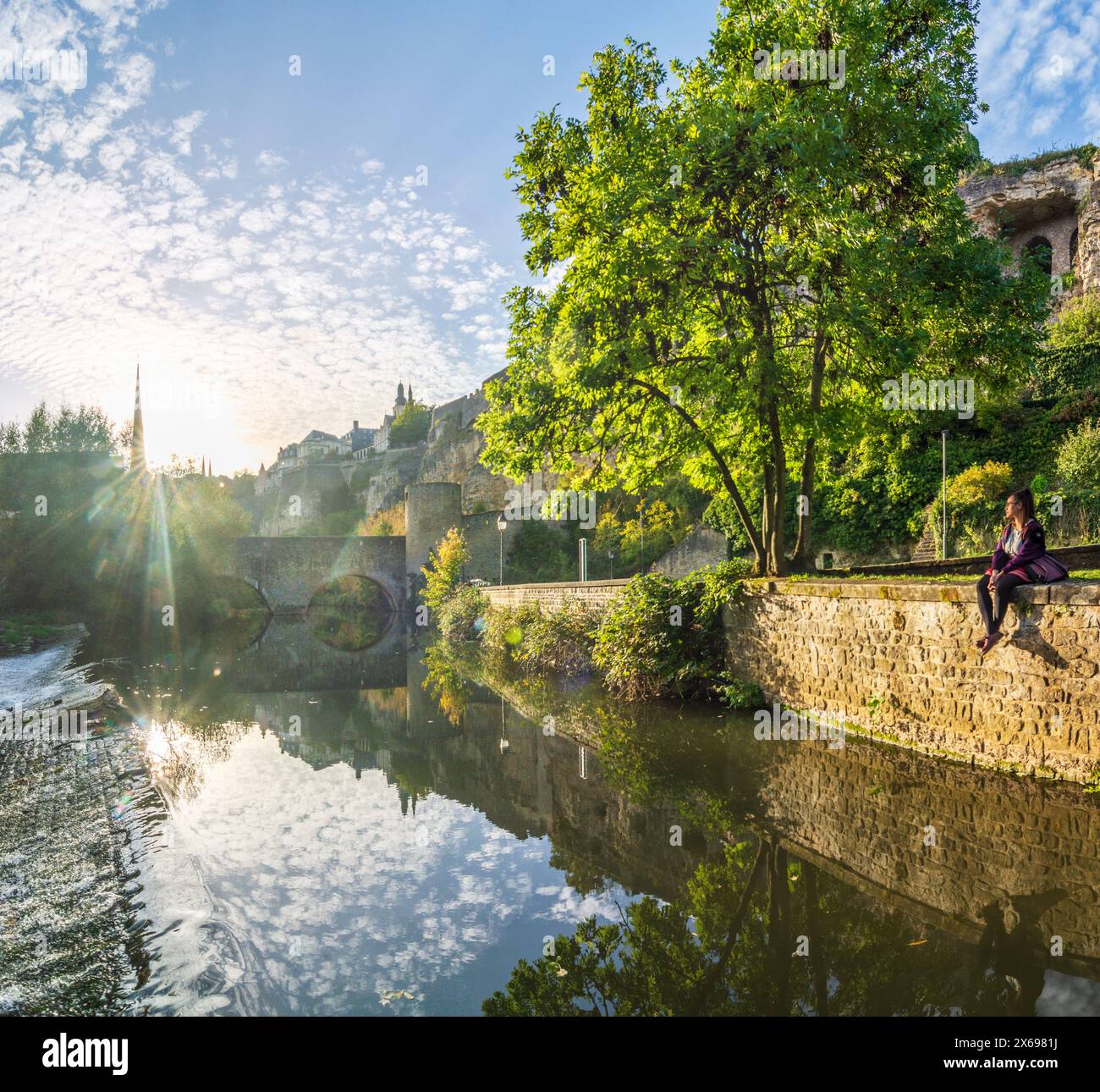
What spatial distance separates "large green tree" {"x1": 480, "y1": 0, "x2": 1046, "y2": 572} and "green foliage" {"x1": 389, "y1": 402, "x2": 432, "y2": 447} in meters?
69.8

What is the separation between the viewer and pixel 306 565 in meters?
37.8

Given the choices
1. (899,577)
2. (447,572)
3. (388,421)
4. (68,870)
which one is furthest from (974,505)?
(388,421)

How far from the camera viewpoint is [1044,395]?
71.7 feet

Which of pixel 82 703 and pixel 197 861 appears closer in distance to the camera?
pixel 197 861

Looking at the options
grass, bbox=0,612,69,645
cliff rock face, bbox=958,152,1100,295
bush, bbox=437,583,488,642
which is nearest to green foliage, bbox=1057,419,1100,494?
cliff rock face, bbox=958,152,1100,295

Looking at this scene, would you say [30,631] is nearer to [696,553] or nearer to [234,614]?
[234,614]

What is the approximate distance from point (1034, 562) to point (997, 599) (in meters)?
0.41

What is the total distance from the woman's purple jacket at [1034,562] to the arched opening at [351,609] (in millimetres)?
26104

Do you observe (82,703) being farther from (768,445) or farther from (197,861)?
(768,445)

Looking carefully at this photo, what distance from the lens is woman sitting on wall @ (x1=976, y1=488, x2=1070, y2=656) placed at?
6078mm

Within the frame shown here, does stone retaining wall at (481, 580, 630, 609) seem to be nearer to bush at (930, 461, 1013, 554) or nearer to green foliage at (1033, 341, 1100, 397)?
bush at (930, 461, 1013, 554)

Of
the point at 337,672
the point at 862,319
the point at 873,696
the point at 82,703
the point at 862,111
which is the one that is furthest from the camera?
the point at 337,672

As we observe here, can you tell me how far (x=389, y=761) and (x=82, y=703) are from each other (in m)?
6.22
